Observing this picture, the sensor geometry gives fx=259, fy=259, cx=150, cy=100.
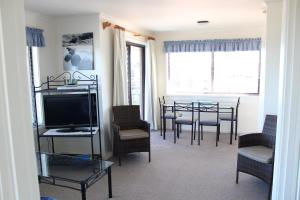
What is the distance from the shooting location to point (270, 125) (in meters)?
3.38

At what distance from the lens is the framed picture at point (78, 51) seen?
425 cm

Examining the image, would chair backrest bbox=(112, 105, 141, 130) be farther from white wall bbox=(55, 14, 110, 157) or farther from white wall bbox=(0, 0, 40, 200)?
white wall bbox=(0, 0, 40, 200)

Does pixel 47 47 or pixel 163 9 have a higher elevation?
pixel 163 9

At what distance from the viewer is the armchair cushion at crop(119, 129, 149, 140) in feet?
13.5

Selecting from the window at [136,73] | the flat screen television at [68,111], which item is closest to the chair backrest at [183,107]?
the window at [136,73]

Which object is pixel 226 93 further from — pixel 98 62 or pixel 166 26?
pixel 98 62

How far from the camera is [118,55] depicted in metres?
4.54

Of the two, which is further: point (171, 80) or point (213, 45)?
point (171, 80)

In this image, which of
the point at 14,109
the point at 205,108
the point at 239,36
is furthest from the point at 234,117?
the point at 14,109

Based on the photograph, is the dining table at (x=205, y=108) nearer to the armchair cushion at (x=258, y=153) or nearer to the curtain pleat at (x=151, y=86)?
the curtain pleat at (x=151, y=86)

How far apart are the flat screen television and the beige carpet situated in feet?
2.97

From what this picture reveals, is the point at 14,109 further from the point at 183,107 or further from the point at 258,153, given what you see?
the point at 183,107

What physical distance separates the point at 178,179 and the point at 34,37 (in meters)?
2.94

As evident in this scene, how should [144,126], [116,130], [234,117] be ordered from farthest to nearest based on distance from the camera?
1. [234,117]
2. [144,126]
3. [116,130]
